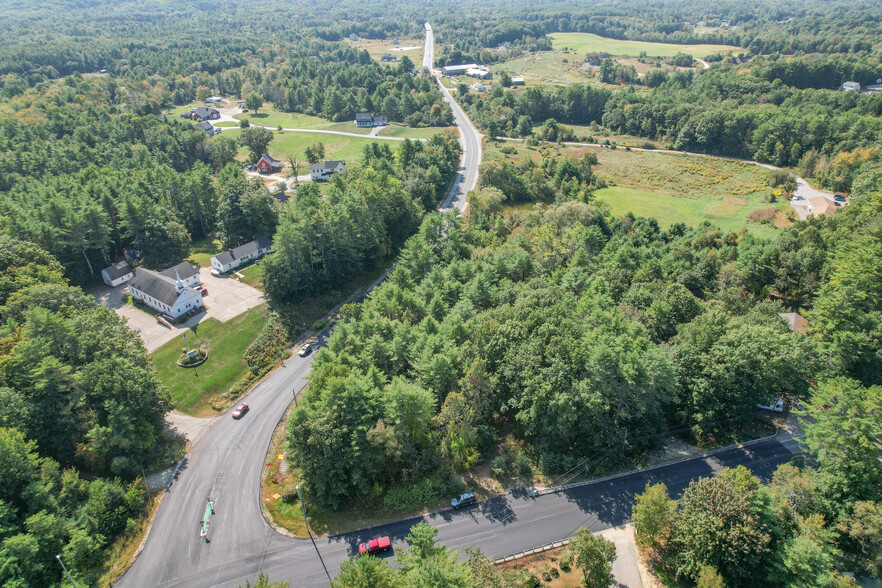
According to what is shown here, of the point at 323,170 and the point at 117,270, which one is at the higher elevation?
the point at 323,170

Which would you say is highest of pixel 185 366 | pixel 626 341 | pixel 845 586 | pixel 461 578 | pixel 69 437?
pixel 626 341

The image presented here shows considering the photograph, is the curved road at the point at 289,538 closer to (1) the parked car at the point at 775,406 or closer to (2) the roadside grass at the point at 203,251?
(1) the parked car at the point at 775,406

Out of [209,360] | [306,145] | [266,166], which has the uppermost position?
[306,145]

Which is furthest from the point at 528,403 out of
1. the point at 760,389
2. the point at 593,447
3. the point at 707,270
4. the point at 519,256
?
the point at 707,270

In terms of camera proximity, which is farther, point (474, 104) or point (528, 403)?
point (474, 104)

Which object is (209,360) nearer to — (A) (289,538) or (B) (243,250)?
(B) (243,250)

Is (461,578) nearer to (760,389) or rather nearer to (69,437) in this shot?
(760,389)

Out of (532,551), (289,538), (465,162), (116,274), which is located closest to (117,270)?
(116,274)

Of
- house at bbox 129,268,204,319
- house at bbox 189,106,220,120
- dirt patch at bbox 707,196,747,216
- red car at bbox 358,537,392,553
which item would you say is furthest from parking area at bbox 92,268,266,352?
house at bbox 189,106,220,120
